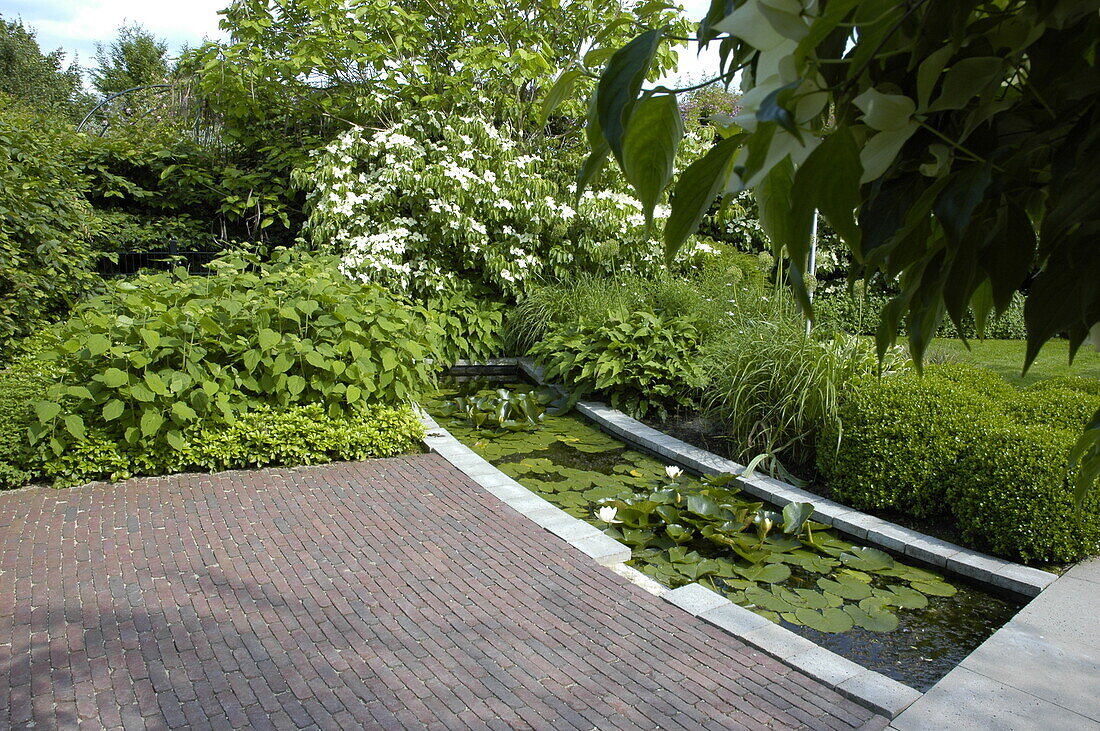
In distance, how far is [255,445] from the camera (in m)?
5.51

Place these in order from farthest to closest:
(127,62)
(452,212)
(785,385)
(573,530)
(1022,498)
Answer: (127,62) < (452,212) < (785,385) < (573,530) < (1022,498)

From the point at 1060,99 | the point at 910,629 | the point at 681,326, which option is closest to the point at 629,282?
the point at 681,326

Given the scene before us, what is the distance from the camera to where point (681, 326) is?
746 cm

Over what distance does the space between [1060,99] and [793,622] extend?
3.61m

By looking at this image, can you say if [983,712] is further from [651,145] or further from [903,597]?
[651,145]

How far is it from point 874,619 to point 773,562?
0.73 m

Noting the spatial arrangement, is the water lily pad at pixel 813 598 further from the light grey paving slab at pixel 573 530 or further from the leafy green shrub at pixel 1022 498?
the light grey paving slab at pixel 573 530

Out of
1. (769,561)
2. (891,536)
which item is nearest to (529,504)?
(769,561)

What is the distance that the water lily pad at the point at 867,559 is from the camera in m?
4.33

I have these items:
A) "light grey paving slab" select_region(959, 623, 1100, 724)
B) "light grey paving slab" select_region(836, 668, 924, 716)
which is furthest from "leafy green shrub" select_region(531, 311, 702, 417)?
"light grey paving slab" select_region(836, 668, 924, 716)

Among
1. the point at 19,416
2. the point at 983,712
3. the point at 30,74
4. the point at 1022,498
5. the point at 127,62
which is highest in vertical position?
the point at 127,62

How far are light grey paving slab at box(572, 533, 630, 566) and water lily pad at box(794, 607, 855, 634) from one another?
95 cm

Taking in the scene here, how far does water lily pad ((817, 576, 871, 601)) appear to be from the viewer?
4016 millimetres

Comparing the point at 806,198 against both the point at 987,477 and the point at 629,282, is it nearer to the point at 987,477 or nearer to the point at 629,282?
the point at 987,477
